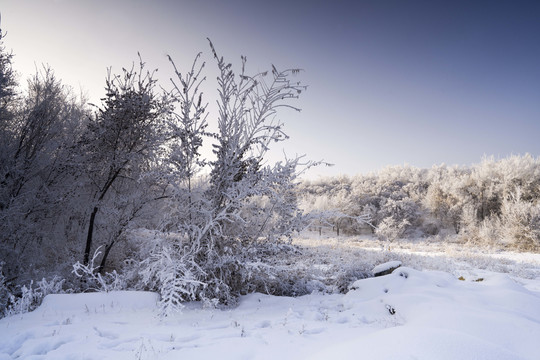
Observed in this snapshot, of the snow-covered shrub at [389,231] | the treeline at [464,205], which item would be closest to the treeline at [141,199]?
the treeline at [464,205]

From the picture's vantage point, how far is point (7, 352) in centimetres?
262

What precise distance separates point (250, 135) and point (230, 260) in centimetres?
232

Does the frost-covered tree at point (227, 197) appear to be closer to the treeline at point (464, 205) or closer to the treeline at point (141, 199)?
the treeline at point (141, 199)

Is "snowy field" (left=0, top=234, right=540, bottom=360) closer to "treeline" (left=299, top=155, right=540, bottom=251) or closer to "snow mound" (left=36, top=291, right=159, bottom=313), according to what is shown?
"snow mound" (left=36, top=291, right=159, bottom=313)

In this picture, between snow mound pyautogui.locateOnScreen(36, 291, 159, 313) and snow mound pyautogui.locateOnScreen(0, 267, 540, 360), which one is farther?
snow mound pyautogui.locateOnScreen(36, 291, 159, 313)

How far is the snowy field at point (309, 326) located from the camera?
243 cm

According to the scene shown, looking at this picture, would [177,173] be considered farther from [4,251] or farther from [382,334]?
[4,251]

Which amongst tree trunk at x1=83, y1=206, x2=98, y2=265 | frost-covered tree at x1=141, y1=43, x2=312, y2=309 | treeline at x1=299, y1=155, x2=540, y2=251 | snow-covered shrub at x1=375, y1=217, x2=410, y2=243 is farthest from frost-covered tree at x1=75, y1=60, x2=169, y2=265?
snow-covered shrub at x1=375, y1=217, x2=410, y2=243

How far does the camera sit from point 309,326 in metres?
3.54

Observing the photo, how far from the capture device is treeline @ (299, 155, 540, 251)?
15.6 metres

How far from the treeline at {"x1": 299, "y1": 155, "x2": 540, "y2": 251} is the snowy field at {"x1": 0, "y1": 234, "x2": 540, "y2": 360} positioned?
1146 centimetres

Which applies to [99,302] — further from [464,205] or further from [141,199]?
[464,205]

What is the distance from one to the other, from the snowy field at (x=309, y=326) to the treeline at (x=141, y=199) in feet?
1.38

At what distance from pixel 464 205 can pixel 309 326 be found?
74.4ft
